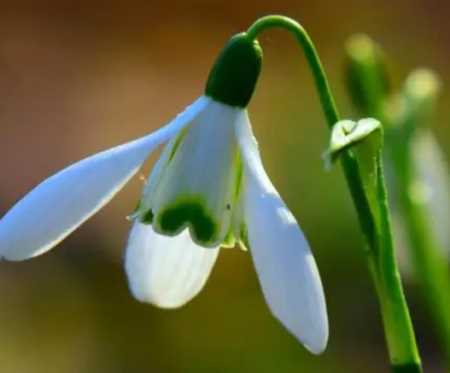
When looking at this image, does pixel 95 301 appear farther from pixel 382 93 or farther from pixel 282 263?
pixel 282 263

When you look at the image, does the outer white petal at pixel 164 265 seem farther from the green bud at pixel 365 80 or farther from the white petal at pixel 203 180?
the green bud at pixel 365 80

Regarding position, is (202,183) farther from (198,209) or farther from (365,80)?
(365,80)

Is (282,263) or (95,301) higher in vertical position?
(282,263)

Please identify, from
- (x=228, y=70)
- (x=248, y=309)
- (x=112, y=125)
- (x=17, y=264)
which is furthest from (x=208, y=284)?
(x=228, y=70)

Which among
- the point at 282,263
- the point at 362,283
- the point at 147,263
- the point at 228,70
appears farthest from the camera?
the point at 362,283

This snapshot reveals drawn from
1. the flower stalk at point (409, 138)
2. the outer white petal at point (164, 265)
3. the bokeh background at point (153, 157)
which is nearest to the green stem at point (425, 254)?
the flower stalk at point (409, 138)

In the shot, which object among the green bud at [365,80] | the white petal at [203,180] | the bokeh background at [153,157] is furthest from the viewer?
the bokeh background at [153,157]
